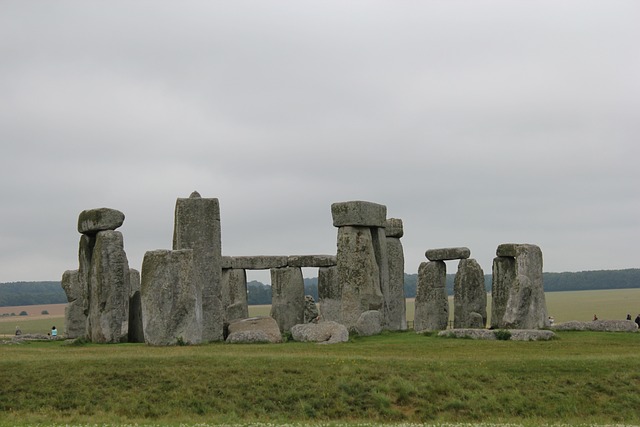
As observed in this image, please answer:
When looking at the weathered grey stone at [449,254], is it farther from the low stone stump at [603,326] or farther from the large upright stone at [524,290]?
the low stone stump at [603,326]

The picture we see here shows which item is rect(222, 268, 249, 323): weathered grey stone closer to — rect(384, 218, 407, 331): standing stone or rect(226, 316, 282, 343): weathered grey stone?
rect(384, 218, 407, 331): standing stone

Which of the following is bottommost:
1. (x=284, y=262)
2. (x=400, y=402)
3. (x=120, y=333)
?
(x=400, y=402)

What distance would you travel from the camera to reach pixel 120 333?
3159 centimetres

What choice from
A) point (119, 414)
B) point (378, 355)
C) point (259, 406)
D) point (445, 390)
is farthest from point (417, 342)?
point (119, 414)

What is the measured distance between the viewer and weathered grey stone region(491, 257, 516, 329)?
37.6m

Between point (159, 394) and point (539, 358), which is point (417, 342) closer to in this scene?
point (539, 358)

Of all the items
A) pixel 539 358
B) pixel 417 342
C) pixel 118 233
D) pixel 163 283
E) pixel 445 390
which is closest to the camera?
pixel 445 390

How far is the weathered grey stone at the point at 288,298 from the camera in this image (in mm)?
41562

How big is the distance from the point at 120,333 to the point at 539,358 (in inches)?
562

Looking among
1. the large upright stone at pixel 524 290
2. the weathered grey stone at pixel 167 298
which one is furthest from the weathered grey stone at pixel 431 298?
the weathered grey stone at pixel 167 298

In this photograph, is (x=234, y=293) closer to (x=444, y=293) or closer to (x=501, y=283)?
(x=444, y=293)

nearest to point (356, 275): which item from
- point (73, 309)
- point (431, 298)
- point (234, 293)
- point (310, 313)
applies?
point (431, 298)

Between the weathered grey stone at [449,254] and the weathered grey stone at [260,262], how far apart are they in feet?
23.2

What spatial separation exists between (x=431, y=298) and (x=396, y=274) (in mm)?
1812
